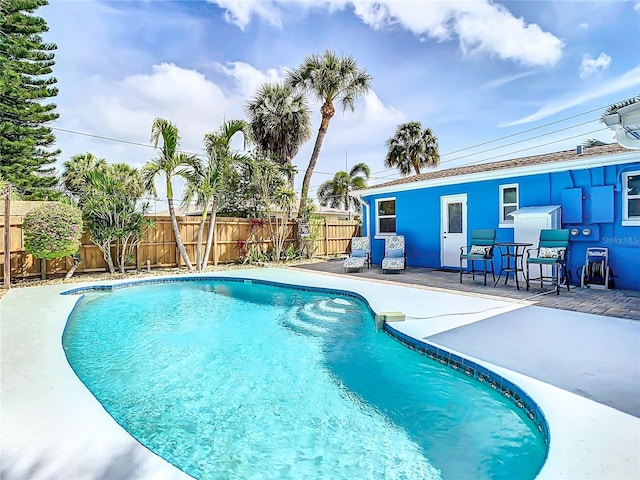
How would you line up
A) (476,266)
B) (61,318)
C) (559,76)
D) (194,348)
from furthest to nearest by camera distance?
(559,76) < (476,266) < (61,318) < (194,348)

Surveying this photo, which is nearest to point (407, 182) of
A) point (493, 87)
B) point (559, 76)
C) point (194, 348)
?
point (493, 87)

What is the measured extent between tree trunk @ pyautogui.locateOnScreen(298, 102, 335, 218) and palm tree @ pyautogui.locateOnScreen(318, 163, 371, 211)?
10306 mm

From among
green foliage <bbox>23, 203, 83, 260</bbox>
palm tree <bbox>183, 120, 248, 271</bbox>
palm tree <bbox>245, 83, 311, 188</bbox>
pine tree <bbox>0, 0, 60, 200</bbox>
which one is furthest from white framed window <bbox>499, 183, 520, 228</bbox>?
pine tree <bbox>0, 0, 60, 200</bbox>

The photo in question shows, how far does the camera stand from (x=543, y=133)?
61.3 feet

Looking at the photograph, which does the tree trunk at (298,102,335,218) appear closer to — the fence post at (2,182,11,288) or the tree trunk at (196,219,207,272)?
the tree trunk at (196,219,207,272)

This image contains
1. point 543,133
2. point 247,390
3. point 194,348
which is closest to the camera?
point 247,390

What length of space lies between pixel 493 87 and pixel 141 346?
13.8 m

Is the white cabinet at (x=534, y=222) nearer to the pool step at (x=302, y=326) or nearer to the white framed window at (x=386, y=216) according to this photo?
the white framed window at (x=386, y=216)

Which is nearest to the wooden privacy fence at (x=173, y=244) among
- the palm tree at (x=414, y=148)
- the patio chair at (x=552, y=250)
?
the palm tree at (x=414, y=148)

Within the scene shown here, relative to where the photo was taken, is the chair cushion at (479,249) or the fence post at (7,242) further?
the chair cushion at (479,249)

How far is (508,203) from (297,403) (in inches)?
310

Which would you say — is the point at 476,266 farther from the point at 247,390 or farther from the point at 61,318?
the point at 61,318

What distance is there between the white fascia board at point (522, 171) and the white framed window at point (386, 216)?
0.44m

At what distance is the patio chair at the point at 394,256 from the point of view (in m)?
10.3
